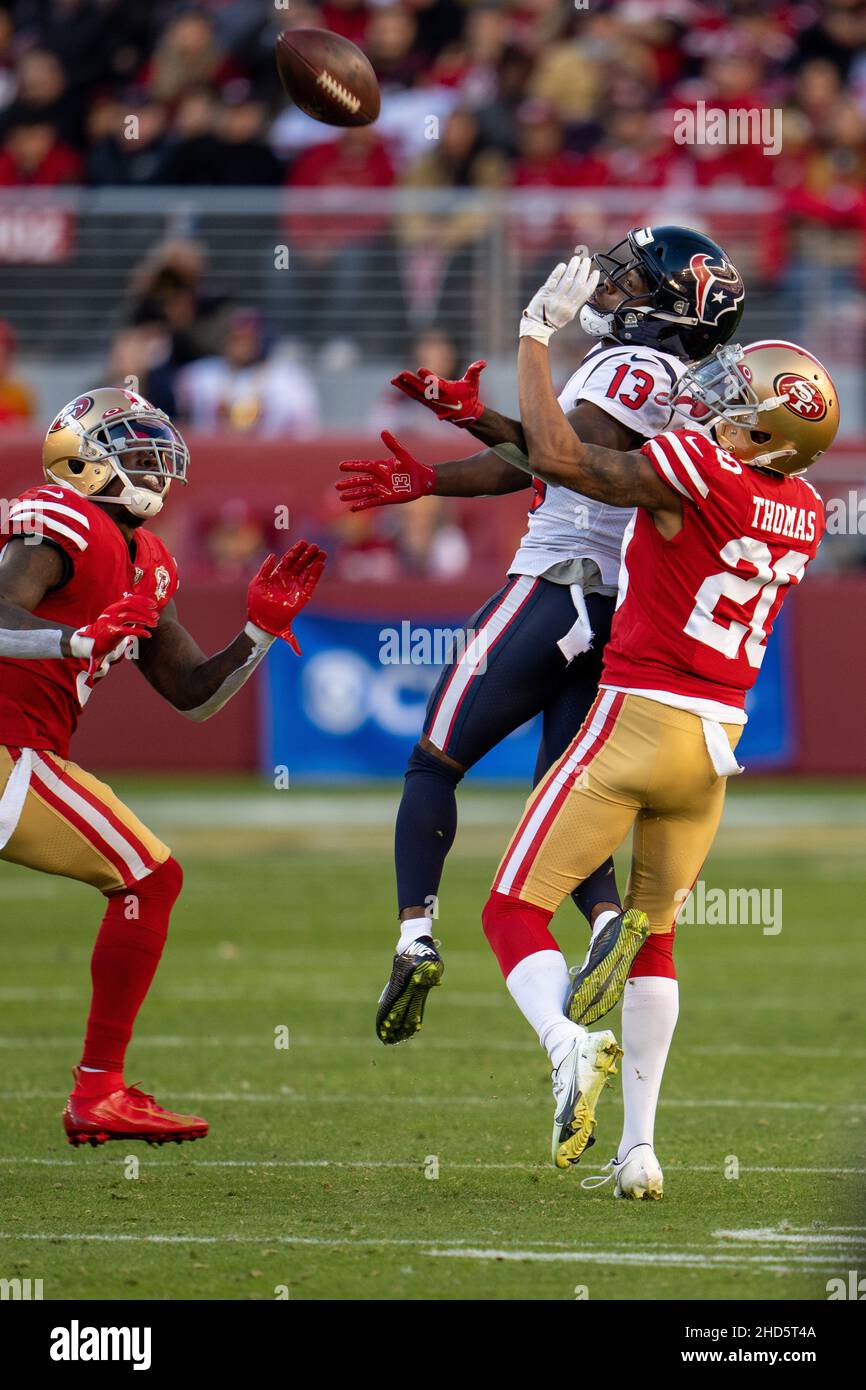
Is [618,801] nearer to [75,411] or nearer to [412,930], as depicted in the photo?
[412,930]

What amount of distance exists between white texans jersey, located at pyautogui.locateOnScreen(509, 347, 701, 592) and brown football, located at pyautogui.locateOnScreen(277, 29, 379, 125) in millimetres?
1100

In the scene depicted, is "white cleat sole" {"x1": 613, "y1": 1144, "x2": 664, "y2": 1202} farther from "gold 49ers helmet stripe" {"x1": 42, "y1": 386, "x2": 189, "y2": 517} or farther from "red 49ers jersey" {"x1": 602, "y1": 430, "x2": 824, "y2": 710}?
"gold 49ers helmet stripe" {"x1": 42, "y1": 386, "x2": 189, "y2": 517}

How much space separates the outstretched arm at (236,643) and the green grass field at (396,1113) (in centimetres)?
115

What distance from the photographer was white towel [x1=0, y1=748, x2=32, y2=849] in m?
5.09

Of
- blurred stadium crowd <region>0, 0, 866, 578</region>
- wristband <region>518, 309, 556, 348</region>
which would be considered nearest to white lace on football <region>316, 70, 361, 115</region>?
wristband <region>518, 309, 556, 348</region>

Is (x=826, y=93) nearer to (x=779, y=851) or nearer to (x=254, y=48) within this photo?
(x=254, y=48)

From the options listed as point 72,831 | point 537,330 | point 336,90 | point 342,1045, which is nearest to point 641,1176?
point 72,831

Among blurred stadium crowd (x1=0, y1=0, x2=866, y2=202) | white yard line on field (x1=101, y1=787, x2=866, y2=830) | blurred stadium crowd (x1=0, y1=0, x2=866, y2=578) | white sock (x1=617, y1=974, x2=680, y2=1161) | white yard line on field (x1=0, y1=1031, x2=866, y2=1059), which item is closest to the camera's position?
white sock (x1=617, y1=974, x2=680, y2=1161)

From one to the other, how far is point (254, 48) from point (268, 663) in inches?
202

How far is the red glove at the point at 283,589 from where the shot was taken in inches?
210

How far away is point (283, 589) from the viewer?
5.37 meters

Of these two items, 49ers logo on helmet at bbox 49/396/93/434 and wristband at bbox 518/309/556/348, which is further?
49ers logo on helmet at bbox 49/396/93/434

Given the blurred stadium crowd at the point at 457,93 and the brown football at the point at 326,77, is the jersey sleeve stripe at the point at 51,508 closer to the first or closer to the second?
the brown football at the point at 326,77

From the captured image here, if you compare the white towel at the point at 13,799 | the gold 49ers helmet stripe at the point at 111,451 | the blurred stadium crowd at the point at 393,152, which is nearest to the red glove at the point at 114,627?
the white towel at the point at 13,799
